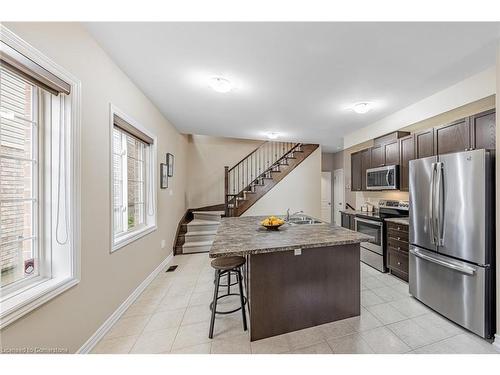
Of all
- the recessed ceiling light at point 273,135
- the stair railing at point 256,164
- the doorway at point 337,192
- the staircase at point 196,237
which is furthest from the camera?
the doorway at point 337,192

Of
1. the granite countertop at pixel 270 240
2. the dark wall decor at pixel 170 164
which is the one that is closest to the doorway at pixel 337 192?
the granite countertop at pixel 270 240

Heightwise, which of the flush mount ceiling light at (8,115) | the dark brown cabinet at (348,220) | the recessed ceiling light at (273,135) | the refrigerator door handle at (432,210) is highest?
the recessed ceiling light at (273,135)

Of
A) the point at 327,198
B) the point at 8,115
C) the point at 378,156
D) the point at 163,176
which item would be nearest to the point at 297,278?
the point at 8,115

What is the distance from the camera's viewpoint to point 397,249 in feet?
9.44

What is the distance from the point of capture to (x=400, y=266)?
284 centimetres

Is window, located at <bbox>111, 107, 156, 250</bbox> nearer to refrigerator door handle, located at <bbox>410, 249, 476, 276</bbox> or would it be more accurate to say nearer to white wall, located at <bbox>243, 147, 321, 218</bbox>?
white wall, located at <bbox>243, 147, 321, 218</bbox>

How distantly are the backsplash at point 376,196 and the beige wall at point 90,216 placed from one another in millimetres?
4297

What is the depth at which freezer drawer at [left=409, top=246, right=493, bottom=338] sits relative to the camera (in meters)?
1.74

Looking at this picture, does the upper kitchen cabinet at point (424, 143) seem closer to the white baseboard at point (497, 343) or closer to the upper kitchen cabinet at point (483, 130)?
the upper kitchen cabinet at point (483, 130)

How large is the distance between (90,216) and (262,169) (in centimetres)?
501

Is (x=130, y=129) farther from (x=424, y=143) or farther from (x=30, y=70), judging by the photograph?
(x=424, y=143)

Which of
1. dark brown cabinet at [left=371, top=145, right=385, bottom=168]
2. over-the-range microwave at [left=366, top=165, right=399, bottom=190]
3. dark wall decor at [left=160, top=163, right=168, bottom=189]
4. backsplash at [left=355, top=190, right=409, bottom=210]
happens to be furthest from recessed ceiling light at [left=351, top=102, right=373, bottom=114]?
dark wall decor at [left=160, top=163, right=168, bottom=189]

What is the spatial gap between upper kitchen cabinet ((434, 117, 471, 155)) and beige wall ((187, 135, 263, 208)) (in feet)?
15.1

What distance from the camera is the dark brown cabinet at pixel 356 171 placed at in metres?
4.15
